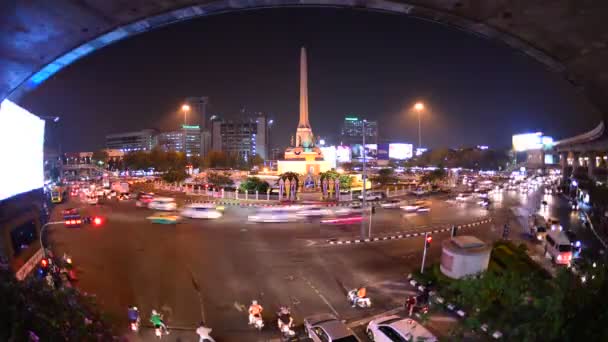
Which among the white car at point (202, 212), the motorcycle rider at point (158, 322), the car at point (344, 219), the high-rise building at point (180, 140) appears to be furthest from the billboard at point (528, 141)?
the high-rise building at point (180, 140)

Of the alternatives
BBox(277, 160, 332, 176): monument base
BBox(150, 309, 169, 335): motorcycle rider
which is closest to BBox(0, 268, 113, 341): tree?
BBox(150, 309, 169, 335): motorcycle rider

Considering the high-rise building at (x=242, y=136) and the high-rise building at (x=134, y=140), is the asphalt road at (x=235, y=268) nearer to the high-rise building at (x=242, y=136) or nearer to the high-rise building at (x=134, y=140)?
the high-rise building at (x=242, y=136)

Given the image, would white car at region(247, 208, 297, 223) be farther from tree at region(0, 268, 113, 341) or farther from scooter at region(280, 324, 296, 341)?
tree at region(0, 268, 113, 341)

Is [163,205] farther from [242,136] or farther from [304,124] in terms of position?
[242,136]

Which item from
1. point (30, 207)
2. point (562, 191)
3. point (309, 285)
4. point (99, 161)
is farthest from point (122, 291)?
point (99, 161)

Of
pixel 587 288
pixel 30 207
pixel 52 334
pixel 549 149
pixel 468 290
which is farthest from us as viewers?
pixel 549 149

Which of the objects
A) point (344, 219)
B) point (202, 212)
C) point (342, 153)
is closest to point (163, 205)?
point (202, 212)

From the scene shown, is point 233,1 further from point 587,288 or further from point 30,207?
point 30,207
